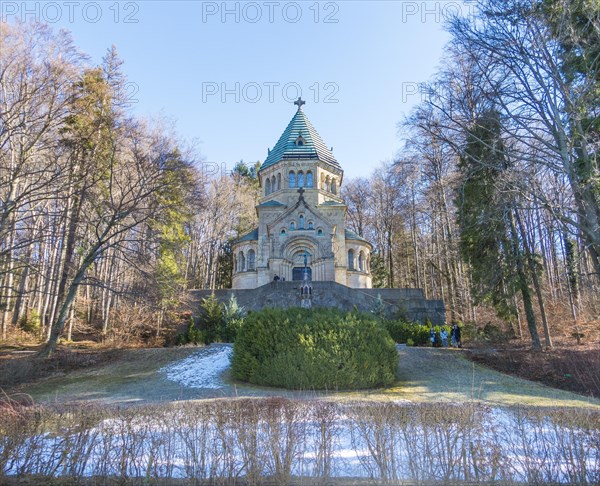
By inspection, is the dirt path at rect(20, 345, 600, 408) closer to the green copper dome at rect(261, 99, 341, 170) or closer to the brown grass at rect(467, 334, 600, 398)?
the brown grass at rect(467, 334, 600, 398)

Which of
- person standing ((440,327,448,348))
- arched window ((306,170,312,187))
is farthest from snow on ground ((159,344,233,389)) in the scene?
arched window ((306,170,312,187))

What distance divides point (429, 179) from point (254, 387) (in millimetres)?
22995

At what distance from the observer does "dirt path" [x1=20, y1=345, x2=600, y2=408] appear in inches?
414

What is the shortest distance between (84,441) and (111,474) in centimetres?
52

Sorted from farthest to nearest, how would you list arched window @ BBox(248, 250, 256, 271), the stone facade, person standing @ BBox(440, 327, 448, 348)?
arched window @ BBox(248, 250, 256, 271) < the stone facade < person standing @ BBox(440, 327, 448, 348)

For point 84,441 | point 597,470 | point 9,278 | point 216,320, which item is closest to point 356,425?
point 597,470

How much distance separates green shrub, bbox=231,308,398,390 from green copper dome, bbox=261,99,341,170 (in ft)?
82.0

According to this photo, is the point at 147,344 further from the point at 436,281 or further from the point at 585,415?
the point at 436,281

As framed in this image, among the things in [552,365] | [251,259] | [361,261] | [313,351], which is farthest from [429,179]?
[313,351]

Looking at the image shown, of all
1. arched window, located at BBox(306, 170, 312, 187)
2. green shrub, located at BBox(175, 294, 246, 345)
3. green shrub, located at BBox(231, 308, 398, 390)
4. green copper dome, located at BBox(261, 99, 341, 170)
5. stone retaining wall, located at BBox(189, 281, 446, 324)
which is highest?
green copper dome, located at BBox(261, 99, 341, 170)

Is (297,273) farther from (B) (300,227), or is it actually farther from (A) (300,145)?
(A) (300,145)

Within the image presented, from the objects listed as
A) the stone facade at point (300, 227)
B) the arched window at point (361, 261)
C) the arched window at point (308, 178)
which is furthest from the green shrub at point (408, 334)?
the arched window at point (308, 178)

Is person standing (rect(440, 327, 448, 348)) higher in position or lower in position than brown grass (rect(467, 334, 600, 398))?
higher

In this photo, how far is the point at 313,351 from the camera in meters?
11.2
